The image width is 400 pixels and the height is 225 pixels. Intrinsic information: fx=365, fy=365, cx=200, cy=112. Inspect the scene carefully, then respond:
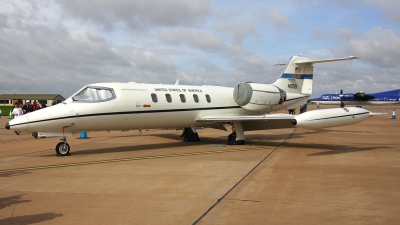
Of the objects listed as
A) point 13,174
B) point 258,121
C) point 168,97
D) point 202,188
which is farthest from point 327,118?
point 13,174

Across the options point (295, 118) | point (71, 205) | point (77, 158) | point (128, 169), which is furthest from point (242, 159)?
point (71, 205)

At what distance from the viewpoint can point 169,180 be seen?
26.2 feet

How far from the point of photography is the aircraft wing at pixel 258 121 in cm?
1371

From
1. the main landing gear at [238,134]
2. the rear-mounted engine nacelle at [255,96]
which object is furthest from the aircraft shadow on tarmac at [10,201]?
the rear-mounted engine nacelle at [255,96]

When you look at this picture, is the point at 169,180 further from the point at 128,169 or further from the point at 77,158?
the point at 77,158

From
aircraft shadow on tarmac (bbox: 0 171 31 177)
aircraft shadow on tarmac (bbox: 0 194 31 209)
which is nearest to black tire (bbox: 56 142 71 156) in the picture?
aircraft shadow on tarmac (bbox: 0 171 31 177)

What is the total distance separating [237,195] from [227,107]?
981cm

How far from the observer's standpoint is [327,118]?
12430mm

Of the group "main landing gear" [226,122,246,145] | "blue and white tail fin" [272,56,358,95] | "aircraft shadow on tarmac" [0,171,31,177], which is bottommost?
"aircraft shadow on tarmac" [0,171,31,177]

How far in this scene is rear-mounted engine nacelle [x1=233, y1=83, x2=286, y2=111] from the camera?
16.2 meters

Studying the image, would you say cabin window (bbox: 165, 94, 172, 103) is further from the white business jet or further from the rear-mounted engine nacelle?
the rear-mounted engine nacelle

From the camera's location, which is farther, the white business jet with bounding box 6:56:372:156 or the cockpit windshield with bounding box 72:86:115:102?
the cockpit windshield with bounding box 72:86:115:102

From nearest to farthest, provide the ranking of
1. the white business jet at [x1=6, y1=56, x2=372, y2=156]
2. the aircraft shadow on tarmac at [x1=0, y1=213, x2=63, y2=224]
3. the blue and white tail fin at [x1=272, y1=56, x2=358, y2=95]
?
the aircraft shadow on tarmac at [x1=0, y1=213, x2=63, y2=224], the white business jet at [x1=6, y1=56, x2=372, y2=156], the blue and white tail fin at [x1=272, y1=56, x2=358, y2=95]

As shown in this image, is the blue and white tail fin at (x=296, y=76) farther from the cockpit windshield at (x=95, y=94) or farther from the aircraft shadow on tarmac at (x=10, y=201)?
the aircraft shadow on tarmac at (x=10, y=201)
